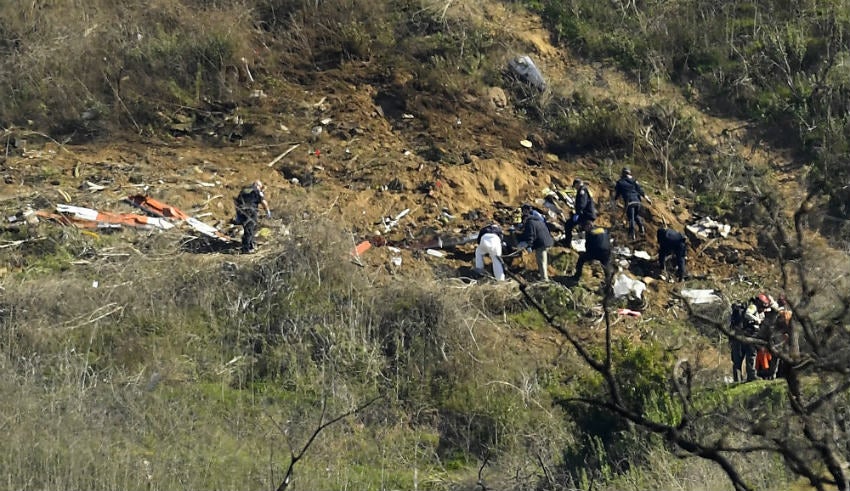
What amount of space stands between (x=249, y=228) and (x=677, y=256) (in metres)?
5.47

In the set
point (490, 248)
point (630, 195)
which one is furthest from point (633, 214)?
point (490, 248)

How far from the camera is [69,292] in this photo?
13.0 metres

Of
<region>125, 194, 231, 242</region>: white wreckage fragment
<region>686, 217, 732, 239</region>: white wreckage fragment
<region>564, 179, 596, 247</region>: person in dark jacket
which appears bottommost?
<region>686, 217, 732, 239</region>: white wreckage fragment

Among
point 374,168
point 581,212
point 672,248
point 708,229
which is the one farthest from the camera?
point 374,168

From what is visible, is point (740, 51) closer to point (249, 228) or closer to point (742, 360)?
point (742, 360)

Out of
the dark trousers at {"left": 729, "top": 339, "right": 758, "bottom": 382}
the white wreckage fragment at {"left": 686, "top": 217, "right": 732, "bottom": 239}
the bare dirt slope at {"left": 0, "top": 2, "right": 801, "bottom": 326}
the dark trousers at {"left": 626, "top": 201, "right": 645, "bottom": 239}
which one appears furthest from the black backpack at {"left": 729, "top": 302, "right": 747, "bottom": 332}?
the white wreckage fragment at {"left": 686, "top": 217, "right": 732, "bottom": 239}

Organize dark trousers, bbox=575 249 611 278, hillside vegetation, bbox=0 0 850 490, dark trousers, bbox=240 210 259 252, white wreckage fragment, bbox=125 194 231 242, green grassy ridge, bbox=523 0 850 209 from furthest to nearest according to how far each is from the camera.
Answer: green grassy ridge, bbox=523 0 850 209 → white wreckage fragment, bbox=125 194 231 242 → dark trousers, bbox=240 210 259 252 → dark trousers, bbox=575 249 611 278 → hillside vegetation, bbox=0 0 850 490

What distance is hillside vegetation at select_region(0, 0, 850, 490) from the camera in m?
10.7

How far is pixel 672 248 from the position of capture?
576 inches

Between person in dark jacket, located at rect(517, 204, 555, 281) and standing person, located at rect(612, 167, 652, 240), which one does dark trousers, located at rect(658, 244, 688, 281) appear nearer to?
standing person, located at rect(612, 167, 652, 240)

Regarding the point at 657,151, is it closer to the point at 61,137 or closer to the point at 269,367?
the point at 269,367

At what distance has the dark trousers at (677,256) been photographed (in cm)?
1465

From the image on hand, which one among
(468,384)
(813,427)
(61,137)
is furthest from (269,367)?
(813,427)

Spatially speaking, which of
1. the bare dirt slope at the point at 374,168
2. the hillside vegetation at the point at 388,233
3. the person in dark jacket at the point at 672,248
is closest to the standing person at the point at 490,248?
the hillside vegetation at the point at 388,233
